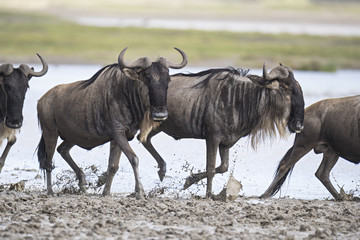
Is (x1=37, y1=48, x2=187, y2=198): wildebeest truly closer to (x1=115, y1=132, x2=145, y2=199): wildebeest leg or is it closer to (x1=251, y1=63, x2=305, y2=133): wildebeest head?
(x1=115, y1=132, x2=145, y2=199): wildebeest leg

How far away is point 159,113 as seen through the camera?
851 centimetres

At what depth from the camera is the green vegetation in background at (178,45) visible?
30.4 meters

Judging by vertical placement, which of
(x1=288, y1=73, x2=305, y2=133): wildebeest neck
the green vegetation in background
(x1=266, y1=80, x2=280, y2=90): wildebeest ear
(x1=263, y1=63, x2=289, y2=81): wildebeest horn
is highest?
the green vegetation in background

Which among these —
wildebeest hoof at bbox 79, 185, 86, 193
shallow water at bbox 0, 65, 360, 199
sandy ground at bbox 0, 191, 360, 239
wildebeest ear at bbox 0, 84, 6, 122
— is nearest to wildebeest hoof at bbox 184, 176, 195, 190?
shallow water at bbox 0, 65, 360, 199

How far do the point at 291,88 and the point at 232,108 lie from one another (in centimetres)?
72

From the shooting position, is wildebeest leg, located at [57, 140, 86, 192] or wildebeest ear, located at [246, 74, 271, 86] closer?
wildebeest ear, located at [246, 74, 271, 86]

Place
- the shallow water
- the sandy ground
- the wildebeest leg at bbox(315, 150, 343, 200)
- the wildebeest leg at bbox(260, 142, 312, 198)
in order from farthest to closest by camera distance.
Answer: the shallow water, the wildebeest leg at bbox(315, 150, 343, 200), the wildebeest leg at bbox(260, 142, 312, 198), the sandy ground

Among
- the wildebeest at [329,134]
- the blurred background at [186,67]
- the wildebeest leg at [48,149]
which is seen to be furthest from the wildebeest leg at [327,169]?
the wildebeest leg at [48,149]

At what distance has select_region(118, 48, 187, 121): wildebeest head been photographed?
855 centimetres

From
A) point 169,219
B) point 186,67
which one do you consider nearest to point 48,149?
point 169,219

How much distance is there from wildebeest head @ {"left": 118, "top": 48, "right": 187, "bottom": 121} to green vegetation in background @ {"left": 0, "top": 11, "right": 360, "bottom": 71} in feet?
52.5

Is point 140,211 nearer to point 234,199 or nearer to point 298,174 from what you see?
point 234,199

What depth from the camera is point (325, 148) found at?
937 centimetres

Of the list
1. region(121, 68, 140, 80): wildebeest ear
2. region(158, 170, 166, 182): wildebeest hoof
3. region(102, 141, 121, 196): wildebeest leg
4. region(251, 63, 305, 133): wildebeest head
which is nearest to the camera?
region(121, 68, 140, 80): wildebeest ear
